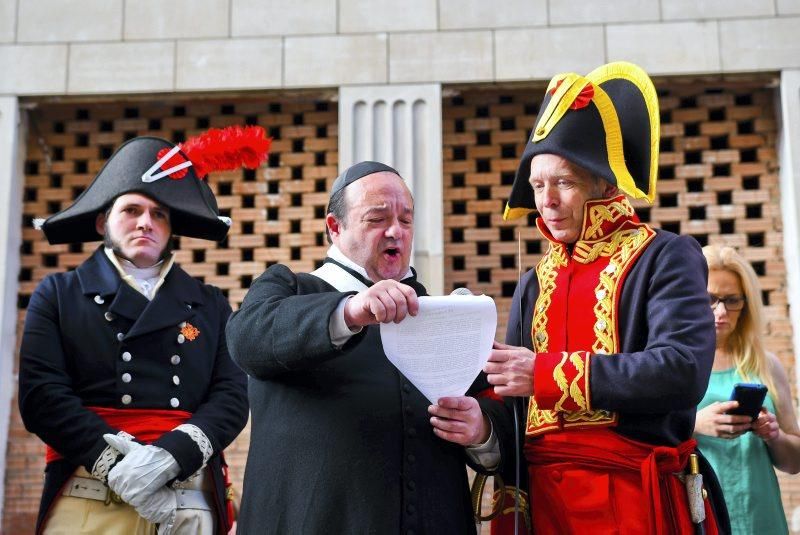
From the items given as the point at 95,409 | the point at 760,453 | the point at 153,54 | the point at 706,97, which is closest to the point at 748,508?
the point at 760,453

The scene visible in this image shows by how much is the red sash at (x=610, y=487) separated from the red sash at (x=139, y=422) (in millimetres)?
1449

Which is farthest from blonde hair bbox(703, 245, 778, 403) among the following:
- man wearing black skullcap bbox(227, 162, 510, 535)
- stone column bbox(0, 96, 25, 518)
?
stone column bbox(0, 96, 25, 518)

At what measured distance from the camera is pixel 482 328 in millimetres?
2717

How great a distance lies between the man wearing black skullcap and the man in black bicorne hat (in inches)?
30.2

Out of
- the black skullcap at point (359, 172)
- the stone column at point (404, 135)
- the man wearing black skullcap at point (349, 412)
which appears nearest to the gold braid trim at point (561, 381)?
the man wearing black skullcap at point (349, 412)

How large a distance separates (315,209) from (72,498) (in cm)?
406

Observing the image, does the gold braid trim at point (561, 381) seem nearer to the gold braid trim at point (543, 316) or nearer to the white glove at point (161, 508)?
the gold braid trim at point (543, 316)

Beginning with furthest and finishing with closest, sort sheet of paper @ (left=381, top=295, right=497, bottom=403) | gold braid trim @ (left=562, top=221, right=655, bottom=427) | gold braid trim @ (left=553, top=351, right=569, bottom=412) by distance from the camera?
gold braid trim @ (left=562, top=221, right=655, bottom=427) < gold braid trim @ (left=553, top=351, right=569, bottom=412) < sheet of paper @ (left=381, top=295, right=497, bottom=403)

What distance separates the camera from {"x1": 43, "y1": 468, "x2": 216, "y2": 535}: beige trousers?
3529 mm

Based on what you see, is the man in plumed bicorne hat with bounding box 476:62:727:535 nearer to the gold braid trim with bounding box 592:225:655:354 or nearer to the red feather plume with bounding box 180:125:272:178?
the gold braid trim with bounding box 592:225:655:354

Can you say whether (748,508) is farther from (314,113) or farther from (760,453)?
(314,113)

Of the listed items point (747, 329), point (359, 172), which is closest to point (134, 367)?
point (359, 172)

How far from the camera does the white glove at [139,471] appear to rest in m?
3.44

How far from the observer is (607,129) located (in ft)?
10.4
